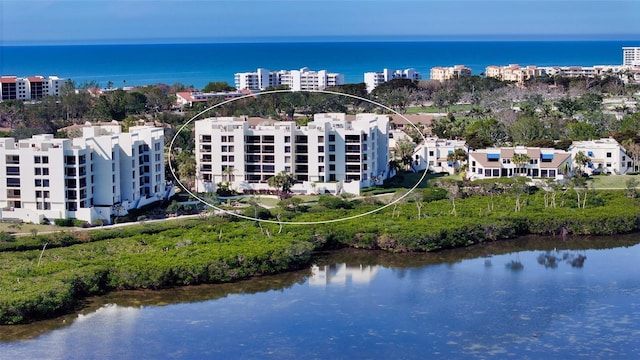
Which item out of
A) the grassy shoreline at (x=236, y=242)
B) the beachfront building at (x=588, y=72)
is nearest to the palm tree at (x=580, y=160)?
the grassy shoreline at (x=236, y=242)

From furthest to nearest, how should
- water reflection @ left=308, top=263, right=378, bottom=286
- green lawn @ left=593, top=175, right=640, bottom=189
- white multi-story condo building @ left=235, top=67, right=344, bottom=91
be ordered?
white multi-story condo building @ left=235, top=67, right=344, bottom=91 < green lawn @ left=593, top=175, right=640, bottom=189 < water reflection @ left=308, top=263, right=378, bottom=286

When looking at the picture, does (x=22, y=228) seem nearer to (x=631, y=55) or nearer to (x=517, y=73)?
(x=517, y=73)

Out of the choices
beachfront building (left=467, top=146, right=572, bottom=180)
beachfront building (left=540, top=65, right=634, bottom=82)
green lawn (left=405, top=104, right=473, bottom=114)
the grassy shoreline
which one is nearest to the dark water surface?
the grassy shoreline

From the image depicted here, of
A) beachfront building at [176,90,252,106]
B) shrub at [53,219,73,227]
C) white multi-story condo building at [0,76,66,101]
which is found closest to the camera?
shrub at [53,219,73,227]

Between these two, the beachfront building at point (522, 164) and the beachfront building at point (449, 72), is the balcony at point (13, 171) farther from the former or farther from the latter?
the beachfront building at point (449, 72)

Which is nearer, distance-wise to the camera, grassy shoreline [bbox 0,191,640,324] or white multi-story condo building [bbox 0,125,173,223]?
grassy shoreline [bbox 0,191,640,324]

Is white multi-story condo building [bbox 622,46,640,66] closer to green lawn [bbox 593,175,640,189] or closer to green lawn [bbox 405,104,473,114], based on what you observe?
green lawn [bbox 405,104,473,114]

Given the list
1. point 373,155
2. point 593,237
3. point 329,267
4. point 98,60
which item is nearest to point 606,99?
point 373,155
